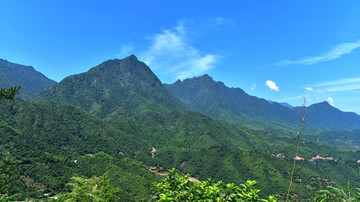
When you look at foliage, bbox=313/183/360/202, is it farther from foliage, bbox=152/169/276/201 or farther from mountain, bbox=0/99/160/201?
mountain, bbox=0/99/160/201

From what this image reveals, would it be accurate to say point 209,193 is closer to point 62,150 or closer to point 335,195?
point 335,195

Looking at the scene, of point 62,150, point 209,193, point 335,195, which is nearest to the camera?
point 335,195

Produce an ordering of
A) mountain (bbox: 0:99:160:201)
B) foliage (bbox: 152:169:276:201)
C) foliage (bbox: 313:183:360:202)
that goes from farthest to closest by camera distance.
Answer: mountain (bbox: 0:99:160:201)
foliage (bbox: 152:169:276:201)
foliage (bbox: 313:183:360:202)

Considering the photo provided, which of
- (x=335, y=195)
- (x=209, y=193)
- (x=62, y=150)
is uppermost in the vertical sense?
(x=335, y=195)

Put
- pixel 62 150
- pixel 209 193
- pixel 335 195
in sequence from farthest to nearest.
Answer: pixel 62 150 < pixel 209 193 < pixel 335 195

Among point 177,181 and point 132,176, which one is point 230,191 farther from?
point 132,176

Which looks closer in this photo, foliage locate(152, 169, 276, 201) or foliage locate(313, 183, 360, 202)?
foliage locate(313, 183, 360, 202)

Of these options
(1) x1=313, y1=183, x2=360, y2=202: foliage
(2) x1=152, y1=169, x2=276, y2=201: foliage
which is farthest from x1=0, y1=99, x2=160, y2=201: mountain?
(1) x1=313, y1=183, x2=360, y2=202: foliage

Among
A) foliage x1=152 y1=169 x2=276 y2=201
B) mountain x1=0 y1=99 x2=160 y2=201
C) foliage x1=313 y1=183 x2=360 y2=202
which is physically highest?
foliage x1=313 y1=183 x2=360 y2=202

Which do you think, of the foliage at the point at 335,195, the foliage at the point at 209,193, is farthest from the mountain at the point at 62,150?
the foliage at the point at 335,195

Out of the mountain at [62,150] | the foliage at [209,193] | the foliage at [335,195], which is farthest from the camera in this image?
the mountain at [62,150]

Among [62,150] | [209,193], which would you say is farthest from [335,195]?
[62,150]

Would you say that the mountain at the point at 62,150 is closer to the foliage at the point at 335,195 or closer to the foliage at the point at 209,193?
the foliage at the point at 209,193

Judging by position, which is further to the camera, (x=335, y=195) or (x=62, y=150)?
(x=62, y=150)
